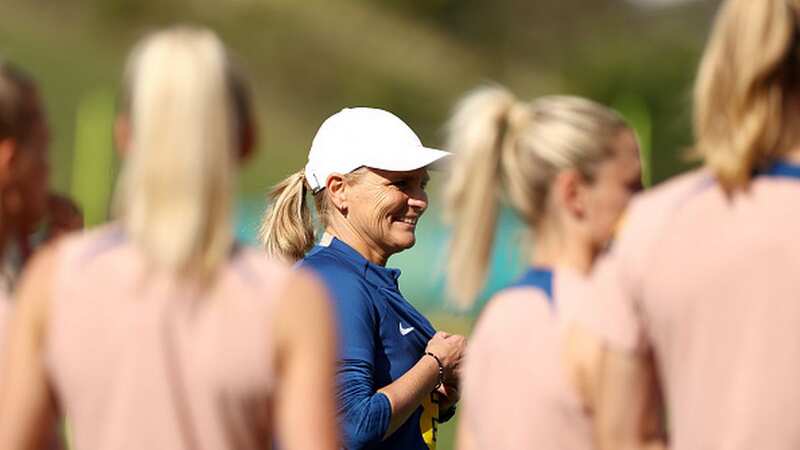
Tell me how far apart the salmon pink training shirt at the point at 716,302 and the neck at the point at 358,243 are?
4.69 ft

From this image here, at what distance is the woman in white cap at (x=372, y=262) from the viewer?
394 centimetres

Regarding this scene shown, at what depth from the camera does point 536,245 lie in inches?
119

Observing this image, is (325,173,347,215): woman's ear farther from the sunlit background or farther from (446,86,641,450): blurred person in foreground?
the sunlit background

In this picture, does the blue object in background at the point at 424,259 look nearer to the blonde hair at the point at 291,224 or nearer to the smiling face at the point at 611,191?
the blonde hair at the point at 291,224

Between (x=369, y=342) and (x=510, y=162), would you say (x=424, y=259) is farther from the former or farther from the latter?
(x=510, y=162)

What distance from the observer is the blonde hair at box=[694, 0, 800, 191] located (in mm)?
2754

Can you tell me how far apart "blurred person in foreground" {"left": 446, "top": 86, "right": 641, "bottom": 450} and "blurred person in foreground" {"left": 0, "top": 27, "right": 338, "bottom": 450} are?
16.0 inches

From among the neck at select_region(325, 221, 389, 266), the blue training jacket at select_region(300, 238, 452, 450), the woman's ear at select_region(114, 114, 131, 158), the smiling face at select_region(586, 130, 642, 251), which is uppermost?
the woman's ear at select_region(114, 114, 131, 158)

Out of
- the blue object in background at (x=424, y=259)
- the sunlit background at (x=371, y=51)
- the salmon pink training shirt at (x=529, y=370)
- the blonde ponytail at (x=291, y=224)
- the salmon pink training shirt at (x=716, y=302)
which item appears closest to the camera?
the salmon pink training shirt at (x=716, y=302)

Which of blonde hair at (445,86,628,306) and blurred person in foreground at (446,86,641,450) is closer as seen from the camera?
blurred person in foreground at (446,86,641,450)

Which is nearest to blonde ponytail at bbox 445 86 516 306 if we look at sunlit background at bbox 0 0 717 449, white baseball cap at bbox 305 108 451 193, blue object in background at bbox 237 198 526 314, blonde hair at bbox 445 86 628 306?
blonde hair at bbox 445 86 628 306

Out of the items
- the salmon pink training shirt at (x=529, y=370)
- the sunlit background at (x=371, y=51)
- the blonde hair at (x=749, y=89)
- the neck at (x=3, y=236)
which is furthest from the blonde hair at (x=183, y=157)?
the sunlit background at (x=371, y=51)

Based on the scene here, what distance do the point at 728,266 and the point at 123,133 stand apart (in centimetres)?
101

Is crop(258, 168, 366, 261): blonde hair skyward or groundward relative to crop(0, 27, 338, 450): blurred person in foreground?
groundward
